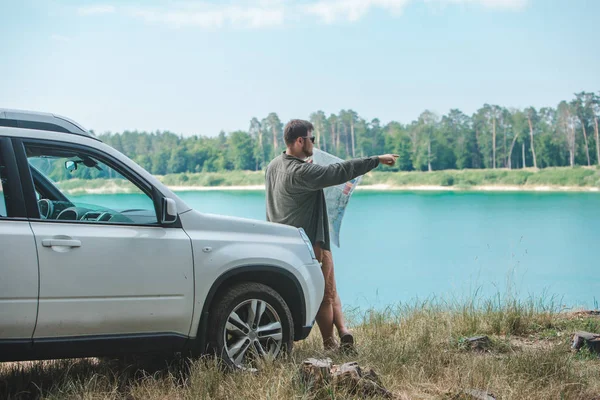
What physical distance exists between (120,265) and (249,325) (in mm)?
1063

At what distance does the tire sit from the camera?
5188 millimetres

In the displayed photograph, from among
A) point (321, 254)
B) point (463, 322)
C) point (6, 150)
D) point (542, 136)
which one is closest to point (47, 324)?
point (6, 150)

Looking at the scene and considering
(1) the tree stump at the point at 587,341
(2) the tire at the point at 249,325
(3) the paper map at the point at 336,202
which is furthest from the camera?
(3) the paper map at the point at 336,202

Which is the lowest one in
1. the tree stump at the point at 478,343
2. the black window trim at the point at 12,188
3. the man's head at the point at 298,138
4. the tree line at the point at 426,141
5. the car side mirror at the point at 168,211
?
the tree stump at the point at 478,343

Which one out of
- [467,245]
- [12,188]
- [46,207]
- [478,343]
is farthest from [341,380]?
[467,245]

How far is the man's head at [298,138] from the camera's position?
→ 6281mm

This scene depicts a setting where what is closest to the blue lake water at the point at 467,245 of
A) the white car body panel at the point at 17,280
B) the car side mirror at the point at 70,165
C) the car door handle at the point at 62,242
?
the car side mirror at the point at 70,165

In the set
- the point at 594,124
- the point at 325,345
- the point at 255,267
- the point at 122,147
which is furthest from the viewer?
the point at 122,147

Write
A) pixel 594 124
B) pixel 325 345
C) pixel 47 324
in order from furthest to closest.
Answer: pixel 594 124, pixel 325 345, pixel 47 324

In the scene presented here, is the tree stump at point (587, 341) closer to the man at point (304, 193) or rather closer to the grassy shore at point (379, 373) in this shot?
the grassy shore at point (379, 373)

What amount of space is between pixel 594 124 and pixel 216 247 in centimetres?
11533

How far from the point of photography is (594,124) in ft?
367

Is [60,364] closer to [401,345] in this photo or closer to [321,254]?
[321,254]

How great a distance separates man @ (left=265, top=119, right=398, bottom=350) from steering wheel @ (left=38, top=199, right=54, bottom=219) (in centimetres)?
196
